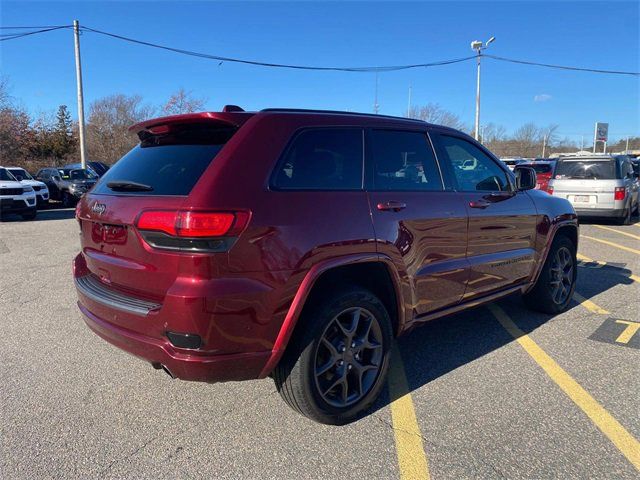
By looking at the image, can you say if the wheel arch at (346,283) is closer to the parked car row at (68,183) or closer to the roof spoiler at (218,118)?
the roof spoiler at (218,118)

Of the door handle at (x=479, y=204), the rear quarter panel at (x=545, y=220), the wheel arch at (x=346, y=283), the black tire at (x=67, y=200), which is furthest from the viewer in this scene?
the black tire at (x=67, y=200)

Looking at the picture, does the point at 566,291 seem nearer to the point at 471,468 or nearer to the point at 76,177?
the point at 471,468

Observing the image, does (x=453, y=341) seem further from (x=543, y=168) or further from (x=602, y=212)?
(x=543, y=168)

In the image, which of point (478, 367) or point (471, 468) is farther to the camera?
point (478, 367)

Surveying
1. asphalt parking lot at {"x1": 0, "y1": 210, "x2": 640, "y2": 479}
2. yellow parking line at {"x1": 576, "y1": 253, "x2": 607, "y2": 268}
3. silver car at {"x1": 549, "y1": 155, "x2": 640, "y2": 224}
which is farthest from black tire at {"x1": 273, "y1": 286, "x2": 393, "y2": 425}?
silver car at {"x1": 549, "y1": 155, "x2": 640, "y2": 224}

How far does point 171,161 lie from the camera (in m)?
2.73

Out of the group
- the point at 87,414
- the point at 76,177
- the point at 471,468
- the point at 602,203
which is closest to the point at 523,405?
the point at 471,468

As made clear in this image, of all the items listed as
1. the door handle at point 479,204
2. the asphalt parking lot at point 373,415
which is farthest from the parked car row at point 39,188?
the door handle at point 479,204

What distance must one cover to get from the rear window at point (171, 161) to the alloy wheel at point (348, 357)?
1164 millimetres

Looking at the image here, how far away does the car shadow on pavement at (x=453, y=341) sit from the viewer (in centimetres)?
357

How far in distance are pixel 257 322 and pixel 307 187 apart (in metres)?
0.82

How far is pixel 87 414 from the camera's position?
9.67ft

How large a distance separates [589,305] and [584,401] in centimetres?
249

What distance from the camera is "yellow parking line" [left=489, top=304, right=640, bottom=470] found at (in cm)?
267
